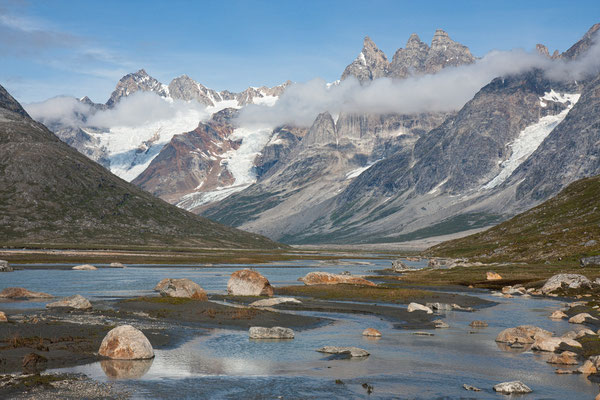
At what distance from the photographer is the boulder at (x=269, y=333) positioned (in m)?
55.4

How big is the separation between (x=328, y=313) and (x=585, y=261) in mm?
76427

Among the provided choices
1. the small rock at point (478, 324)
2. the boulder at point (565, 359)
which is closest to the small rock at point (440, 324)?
the small rock at point (478, 324)

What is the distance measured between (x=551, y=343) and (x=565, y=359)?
5.20 meters

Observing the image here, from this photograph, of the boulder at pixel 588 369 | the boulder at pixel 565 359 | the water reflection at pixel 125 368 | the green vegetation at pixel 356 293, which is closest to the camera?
the water reflection at pixel 125 368

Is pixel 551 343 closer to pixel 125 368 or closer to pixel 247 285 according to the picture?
pixel 125 368

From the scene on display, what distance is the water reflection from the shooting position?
39.3m

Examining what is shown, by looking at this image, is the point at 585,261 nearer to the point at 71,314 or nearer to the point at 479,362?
the point at 479,362

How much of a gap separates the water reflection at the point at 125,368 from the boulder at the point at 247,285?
47132 mm

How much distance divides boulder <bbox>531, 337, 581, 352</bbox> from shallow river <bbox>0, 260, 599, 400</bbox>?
1301mm

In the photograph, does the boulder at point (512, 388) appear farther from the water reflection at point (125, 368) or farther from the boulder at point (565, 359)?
the water reflection at point (125, 368)


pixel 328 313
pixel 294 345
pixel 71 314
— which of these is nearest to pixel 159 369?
pixel 294 345

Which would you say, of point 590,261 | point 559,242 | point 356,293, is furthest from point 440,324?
point 559,242

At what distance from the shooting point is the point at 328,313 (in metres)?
75.8

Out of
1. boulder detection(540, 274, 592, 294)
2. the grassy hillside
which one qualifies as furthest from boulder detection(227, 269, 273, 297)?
the grassy hillside
